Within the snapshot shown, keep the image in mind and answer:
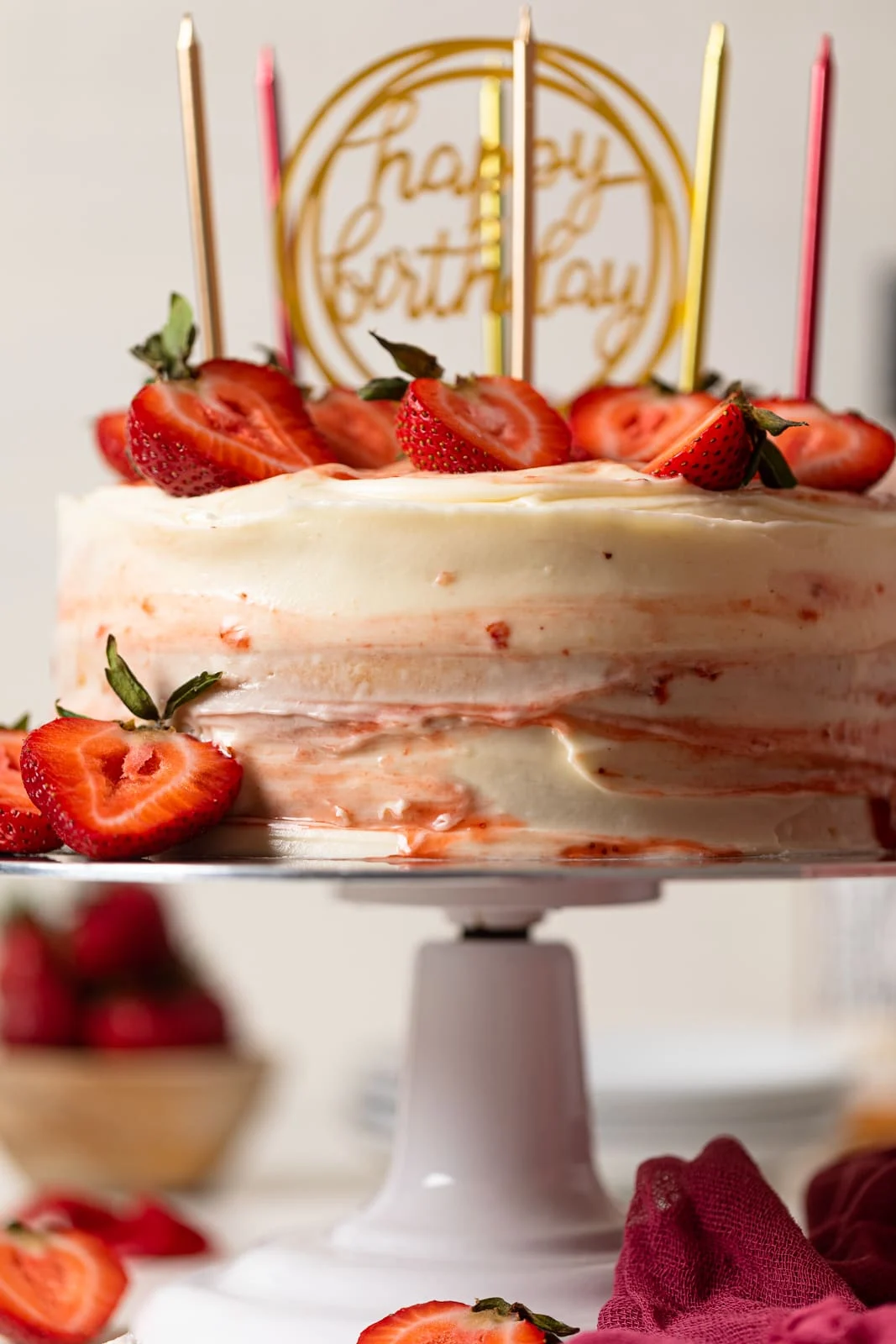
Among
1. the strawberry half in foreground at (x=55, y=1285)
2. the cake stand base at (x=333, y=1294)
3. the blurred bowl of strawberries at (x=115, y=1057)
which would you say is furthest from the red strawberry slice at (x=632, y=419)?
the blurred bowl of strawberries at (x=115, y=1057)

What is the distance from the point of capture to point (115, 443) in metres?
1.26

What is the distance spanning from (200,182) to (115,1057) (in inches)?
41.9

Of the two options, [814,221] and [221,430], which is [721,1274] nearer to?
[221,430]

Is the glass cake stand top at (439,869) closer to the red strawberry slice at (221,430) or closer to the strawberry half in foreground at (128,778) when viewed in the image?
the strawberry half in foreground at (128,778)

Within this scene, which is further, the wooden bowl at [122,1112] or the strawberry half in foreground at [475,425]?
the wooden bowl at [122,1112]

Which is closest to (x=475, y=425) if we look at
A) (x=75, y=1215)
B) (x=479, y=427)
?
(x=479, y=427)

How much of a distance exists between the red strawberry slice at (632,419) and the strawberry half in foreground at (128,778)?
334mm

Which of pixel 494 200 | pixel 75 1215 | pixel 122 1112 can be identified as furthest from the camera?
pixel 122 1112

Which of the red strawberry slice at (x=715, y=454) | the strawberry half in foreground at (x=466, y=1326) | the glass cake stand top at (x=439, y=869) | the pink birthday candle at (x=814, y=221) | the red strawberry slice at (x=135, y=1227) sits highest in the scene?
the pink birthday candle at (x=814, y=221)

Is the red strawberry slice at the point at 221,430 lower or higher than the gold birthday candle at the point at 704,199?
lower

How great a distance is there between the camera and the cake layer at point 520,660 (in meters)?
1.04

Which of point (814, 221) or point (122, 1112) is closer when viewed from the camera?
point (814, 221)

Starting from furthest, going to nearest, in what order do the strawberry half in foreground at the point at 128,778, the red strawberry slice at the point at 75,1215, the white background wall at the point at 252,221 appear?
the white background wall at the point at 252,221, the red strawberry slice at the point at 75,1215, the strawberry half in foreground at the point at 128,778

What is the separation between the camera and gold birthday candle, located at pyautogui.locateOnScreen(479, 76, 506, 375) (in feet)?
4.42
